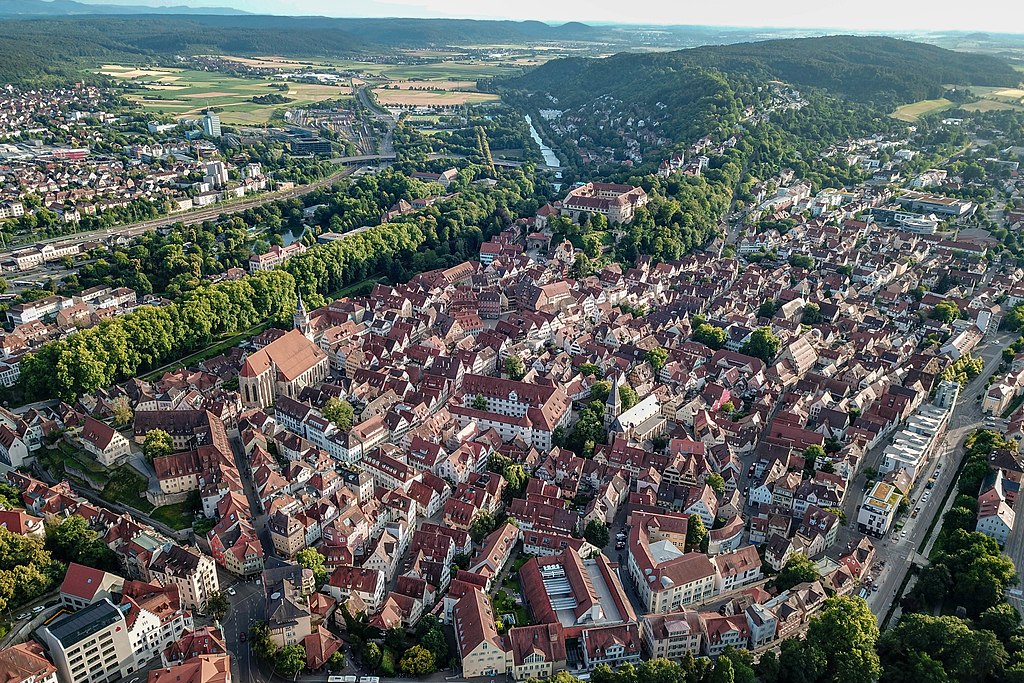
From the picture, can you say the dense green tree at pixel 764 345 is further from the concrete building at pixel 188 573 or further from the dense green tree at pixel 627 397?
the concrete building at pixel 188 573

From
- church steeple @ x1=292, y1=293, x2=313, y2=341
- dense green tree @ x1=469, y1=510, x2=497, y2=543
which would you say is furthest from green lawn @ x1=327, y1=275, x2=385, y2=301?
dense green tree @ x1=469, y1=510, x2=497, y2=543

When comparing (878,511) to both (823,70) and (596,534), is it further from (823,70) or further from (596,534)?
(823,70)

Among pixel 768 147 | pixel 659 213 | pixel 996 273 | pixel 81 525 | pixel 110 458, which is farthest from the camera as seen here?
pixel 768 147

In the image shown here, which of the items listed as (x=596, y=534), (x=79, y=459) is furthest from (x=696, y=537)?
(x=79, y=459)

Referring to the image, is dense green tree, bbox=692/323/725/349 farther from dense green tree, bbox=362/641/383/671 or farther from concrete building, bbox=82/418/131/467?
concrete building, bbox=82/418/131/467

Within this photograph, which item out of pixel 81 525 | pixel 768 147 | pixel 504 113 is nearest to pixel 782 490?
pixel 81 525

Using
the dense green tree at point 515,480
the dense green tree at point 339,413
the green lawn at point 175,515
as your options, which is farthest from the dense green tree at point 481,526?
the green lawn at point 175,515

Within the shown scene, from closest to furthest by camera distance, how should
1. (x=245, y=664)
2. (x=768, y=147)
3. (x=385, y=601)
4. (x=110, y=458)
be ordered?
(x=245, y=664) < (x=385, y=601) < (x=110, y=458) < (x=768, y=147)

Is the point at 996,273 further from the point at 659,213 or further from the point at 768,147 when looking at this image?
the point at 768,147
